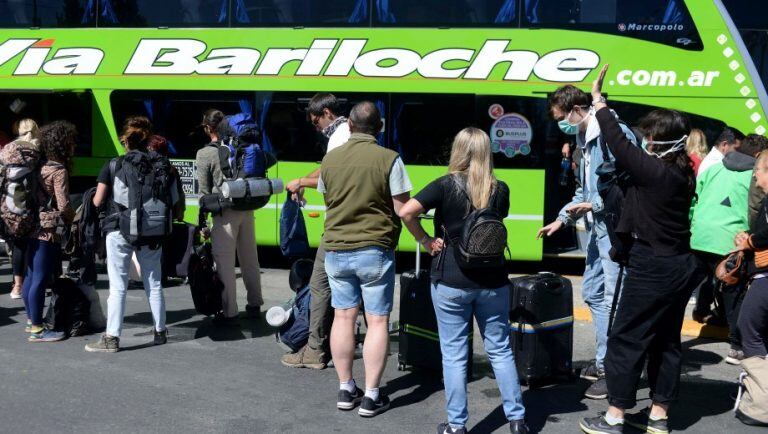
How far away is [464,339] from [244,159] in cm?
290

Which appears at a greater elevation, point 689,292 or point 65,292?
point 689,292

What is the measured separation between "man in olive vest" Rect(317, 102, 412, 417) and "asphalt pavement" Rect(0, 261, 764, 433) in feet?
1.44

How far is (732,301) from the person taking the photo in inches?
248

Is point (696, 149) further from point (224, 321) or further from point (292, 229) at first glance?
point (224, 321)

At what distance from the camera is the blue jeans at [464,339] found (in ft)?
15.2

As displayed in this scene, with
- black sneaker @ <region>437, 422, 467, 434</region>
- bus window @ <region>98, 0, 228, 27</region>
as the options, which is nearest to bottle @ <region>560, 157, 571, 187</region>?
bus window @ <region>98, 0, 228, 27</region>

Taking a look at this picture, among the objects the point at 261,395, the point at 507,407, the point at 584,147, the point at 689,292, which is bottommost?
the point at 261,395

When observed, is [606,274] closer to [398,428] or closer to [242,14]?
[398,428]

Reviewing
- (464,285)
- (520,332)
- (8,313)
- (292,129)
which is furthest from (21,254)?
(464,285)

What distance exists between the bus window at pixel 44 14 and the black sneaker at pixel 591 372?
7.97 meters

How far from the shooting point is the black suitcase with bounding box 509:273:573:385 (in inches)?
220

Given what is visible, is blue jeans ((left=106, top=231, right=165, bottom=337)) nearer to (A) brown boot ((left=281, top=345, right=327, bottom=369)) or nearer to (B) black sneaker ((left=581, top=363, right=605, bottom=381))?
(A) brown boot ((left=281, top=345, right=327, bottom=369))

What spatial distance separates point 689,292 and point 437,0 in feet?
20.2

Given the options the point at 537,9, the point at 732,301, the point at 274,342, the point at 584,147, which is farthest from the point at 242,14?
the point at 732,301
